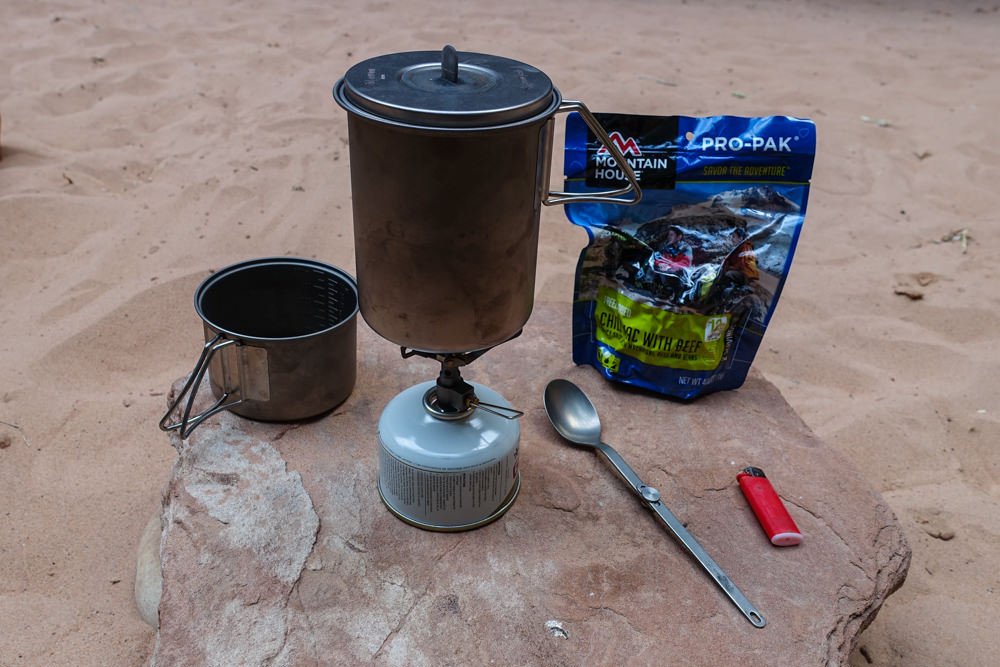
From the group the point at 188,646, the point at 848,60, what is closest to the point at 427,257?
the point at 188,646

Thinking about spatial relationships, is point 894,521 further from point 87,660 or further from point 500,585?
point 87,660

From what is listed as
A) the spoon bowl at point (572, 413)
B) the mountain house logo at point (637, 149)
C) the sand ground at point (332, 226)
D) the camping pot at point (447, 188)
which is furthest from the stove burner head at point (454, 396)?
the sand ground at point (332, 226)

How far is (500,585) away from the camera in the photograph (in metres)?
1.35

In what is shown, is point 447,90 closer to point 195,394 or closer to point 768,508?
point 195,394

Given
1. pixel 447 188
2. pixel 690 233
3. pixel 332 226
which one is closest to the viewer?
pixel 447 188

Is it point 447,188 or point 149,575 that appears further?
point 149,575

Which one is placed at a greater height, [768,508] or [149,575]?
[768,508]

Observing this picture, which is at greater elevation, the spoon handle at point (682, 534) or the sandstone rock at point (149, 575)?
the spoon handle at point (682, 534)

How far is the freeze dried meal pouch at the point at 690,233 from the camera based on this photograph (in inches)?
65.3

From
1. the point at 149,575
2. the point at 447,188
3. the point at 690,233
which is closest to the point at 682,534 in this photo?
the point at 690,233

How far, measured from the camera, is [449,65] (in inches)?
44.9

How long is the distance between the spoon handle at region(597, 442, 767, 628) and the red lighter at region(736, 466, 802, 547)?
0.12 m

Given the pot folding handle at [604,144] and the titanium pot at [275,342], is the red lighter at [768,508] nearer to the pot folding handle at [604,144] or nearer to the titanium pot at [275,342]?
the pot folding handle at [604,144]

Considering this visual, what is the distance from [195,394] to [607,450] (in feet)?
2.42
